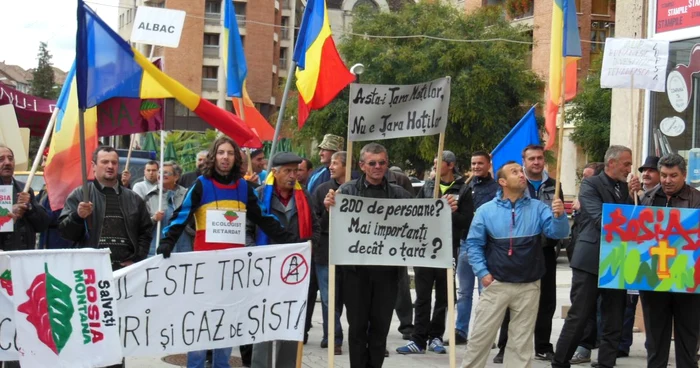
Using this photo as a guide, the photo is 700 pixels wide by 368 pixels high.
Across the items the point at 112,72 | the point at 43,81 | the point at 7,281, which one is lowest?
the point at 7,281

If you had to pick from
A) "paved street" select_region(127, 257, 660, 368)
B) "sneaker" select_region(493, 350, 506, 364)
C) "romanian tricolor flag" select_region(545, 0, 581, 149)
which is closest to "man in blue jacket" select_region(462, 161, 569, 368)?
"romanian tricolor flag" select_region(545, 0, 581, 149)

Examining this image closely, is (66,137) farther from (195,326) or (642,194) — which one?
(642,194)

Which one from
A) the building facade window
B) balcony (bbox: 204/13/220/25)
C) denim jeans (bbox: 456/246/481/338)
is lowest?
denim jeans (bbox: 456/246/481/338)

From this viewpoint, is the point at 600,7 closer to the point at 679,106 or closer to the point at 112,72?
the point at 679,106

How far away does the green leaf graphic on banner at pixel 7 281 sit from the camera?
698cm

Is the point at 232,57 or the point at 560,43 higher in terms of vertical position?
the point at 232,57

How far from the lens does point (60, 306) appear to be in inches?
274

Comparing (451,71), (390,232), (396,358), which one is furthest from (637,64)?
(451,71)

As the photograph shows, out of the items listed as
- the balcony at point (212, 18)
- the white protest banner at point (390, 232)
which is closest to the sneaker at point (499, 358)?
the white protest banner at point (390, 232)

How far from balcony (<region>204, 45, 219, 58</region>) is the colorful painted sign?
6363cm

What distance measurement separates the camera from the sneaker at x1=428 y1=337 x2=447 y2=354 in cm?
1040

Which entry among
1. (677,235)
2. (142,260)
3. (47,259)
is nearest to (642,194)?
(677,235)

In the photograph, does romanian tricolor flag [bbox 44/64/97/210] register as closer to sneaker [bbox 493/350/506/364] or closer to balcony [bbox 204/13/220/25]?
sneaker [bbox 493/350/506/364]

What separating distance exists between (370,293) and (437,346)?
262 cm
